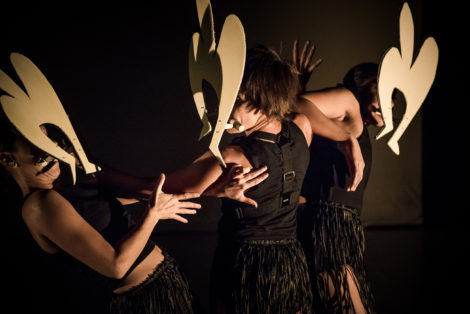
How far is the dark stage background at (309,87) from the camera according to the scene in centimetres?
232

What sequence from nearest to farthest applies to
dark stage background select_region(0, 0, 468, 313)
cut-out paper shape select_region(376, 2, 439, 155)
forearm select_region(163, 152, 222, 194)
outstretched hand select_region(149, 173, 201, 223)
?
outstretched hand select_region(149, 173, 201, 223)
forearm select_region(163, 152, 222, 194)
cut-out paper shape select_region(376, 2, 439, 155)
dark stage background select_region(0, 0, 468, 313)

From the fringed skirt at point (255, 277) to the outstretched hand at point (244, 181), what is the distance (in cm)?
18

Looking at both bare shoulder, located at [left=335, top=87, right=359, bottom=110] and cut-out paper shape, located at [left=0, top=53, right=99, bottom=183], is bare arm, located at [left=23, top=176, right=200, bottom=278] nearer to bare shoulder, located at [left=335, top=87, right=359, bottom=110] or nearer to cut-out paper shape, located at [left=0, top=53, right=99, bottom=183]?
cut-out paper shape, located at [left=0, top=53, right=99, bottom=183]

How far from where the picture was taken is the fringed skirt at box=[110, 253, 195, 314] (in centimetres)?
138

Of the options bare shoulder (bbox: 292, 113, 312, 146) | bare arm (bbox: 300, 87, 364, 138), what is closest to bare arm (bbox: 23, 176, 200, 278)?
bare shoulder (bbox: 292, 113, 312, 146)

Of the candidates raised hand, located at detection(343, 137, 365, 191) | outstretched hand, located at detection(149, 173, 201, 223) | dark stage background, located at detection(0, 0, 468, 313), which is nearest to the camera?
outstretched hand, located at detection(149, 173, 201, 223)

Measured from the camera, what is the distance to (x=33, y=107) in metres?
1.26

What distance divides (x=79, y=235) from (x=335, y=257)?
3.75 ft

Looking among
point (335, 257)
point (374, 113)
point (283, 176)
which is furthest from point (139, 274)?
point (374, 113)

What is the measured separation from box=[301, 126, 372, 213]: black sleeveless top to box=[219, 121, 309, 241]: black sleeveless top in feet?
1.38

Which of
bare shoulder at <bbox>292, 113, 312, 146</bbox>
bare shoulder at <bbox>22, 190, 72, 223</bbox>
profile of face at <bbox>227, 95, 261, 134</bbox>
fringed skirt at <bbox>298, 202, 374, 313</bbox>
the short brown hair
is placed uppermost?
the short brown hair

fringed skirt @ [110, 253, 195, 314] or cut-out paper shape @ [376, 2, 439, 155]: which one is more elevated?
cut-out paper shape @ [376, 2, 439, 155]

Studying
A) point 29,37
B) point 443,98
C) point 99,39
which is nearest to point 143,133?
point 99,39

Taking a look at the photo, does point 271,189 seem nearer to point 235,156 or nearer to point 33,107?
point 235,156
